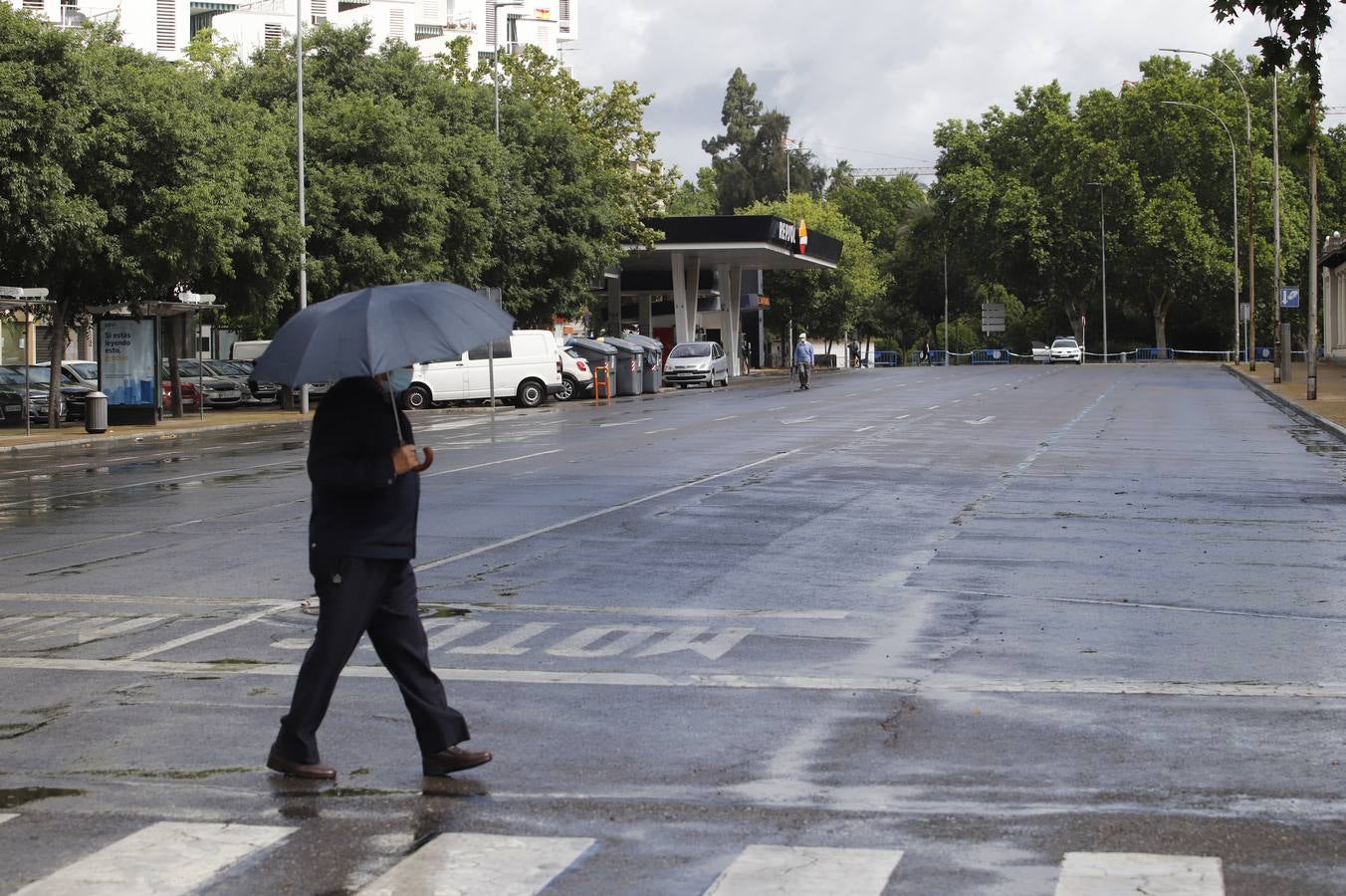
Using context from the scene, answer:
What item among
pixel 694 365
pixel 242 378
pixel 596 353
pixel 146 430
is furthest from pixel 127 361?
pixel 694 365

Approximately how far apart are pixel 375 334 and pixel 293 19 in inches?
4147

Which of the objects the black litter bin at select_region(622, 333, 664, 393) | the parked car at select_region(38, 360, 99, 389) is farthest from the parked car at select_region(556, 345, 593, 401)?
the parked car at select_region(38, 360, 99, 389)

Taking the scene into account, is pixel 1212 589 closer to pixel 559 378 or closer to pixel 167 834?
pixel 167 834

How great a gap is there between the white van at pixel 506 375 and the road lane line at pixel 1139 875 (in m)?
39.1

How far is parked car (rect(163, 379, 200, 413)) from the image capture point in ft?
145

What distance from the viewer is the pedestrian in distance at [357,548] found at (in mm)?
6891

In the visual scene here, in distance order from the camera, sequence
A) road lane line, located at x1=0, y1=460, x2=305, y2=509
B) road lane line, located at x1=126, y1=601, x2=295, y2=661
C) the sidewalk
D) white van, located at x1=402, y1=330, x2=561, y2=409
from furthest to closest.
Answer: white van, located at x1=402, y1=330, x2=561, y2=409
the sidewalk
road lane line, located at x1=0, y1=460, x2=305, y2=509
road lane line, located at x1=126, y1=601, x2=295, y2=661

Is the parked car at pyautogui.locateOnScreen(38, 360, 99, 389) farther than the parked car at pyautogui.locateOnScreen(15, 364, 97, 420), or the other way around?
the parked car at pyautogui.locateOnScreen(38, 360, 99, 389)

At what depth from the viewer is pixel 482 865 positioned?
579 centimetres

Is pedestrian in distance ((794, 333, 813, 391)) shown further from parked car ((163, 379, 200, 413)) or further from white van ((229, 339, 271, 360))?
parked car ((163, 379, 200, 413))

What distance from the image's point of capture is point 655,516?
16.7 metres

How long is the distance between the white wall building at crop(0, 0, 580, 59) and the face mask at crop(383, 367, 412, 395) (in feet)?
238

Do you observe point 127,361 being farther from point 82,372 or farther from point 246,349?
point 246,349

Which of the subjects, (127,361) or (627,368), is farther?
(627,368)
